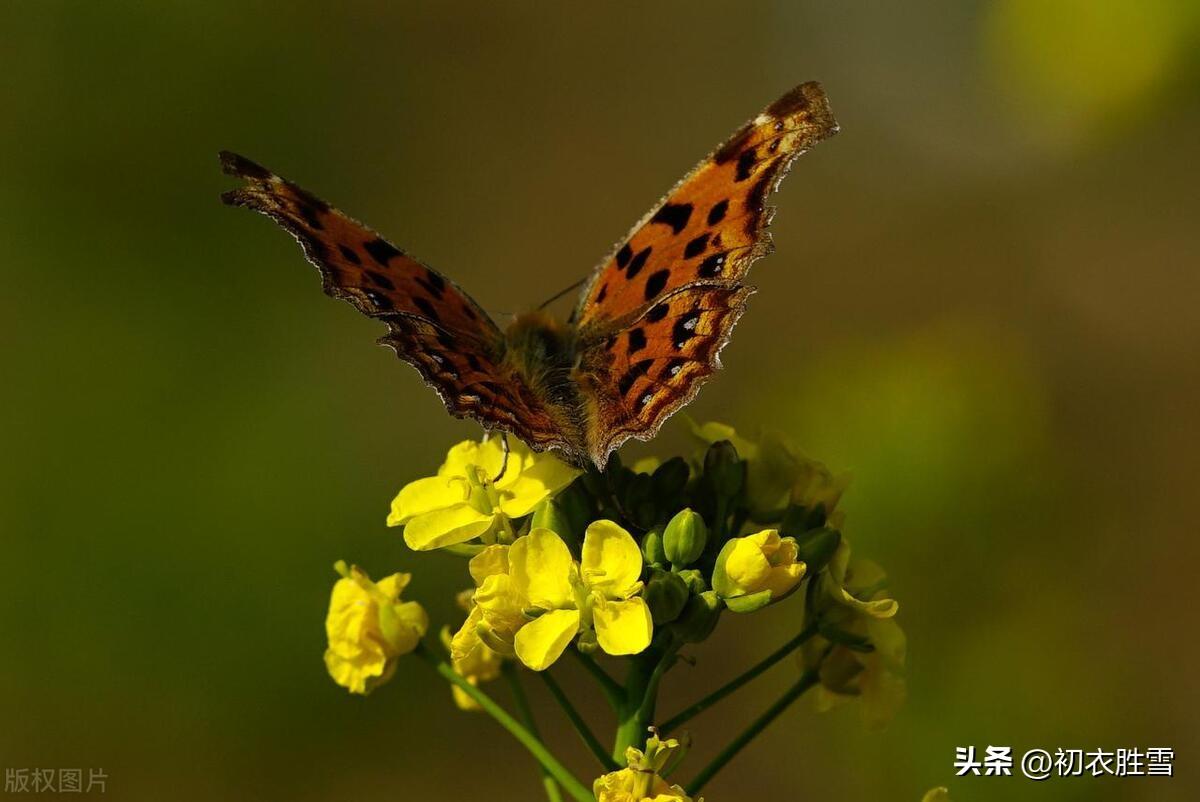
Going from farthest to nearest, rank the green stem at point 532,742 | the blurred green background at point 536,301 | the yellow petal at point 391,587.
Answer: the blurred green background at point 536,301 → the yellow petal at point 391,587 → the green stem at point 532,742

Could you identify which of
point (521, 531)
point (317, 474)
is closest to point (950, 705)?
point (521, 531)

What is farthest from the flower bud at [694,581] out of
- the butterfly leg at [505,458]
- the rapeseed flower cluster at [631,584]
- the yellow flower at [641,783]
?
the butterfly leg at [505,458]

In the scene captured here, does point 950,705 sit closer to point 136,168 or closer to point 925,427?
point 925,427

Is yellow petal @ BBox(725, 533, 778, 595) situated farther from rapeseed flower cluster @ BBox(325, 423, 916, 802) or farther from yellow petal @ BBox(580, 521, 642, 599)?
yellow petal @ BBox(580, 521, 642, 599)

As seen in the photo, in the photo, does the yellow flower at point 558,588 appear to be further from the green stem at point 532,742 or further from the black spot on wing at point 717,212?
the black spot on wing at point 717,212

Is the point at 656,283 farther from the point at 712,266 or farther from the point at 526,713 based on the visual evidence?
the point at 526,713

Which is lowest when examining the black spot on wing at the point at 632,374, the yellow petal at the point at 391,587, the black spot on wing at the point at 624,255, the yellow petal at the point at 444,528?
the yellow petal at the point at 444,528

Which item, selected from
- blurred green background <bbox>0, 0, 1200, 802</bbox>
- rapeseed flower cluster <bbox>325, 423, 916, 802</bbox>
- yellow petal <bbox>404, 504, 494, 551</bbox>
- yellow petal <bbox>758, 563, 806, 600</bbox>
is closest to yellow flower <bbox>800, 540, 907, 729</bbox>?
rapeseed flower cluster <bbox>325, 423, 916, 802</bbox>
